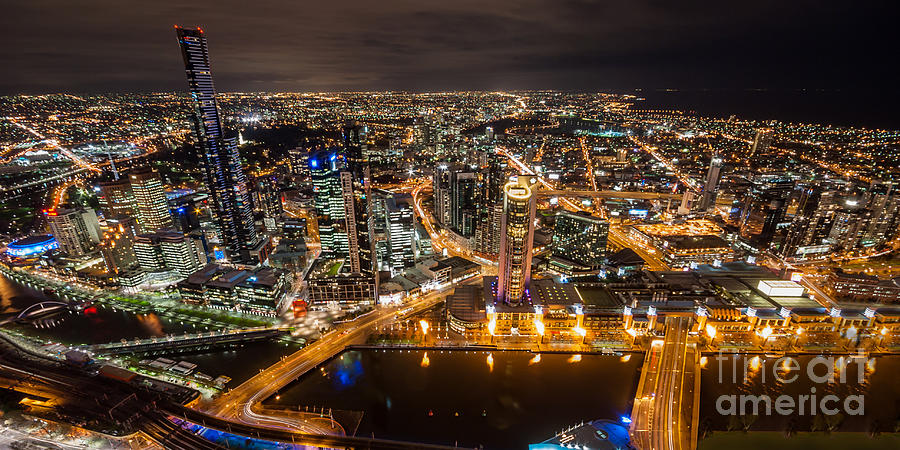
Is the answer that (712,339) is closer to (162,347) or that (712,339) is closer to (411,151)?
(162,347)

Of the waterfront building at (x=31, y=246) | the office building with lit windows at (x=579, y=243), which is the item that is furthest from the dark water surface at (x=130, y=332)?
the office building with lit windows at (x=579, y=243)

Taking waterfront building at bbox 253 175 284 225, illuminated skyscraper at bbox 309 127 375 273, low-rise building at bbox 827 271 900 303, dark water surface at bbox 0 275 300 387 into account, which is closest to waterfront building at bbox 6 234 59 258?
dark water surface at bbox 0 275 300 387

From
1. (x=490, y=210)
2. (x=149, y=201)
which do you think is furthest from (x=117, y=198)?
(x=490, y=210)

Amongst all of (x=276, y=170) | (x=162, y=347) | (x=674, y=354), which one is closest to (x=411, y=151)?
(x=276, y=170)

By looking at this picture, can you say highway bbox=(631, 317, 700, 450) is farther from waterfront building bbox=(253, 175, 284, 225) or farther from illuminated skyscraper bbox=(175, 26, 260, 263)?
waterfront building bbox=(253, 175, 284, 225)

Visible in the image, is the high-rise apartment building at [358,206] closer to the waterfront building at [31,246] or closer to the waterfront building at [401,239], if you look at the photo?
the waterfront building at [401,239]

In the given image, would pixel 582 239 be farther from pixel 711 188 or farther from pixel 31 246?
pixel 31 246
